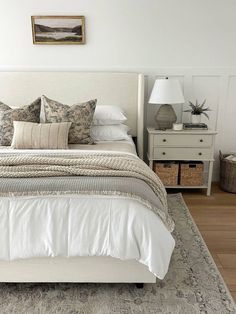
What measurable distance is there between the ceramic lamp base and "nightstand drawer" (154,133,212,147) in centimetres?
16

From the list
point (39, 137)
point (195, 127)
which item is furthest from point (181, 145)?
point (39, 137)

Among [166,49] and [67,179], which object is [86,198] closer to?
[67,179]

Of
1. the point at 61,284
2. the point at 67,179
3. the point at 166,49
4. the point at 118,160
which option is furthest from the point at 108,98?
the point at 61,284

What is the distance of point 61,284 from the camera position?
1.94m

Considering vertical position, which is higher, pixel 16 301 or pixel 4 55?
pixel 4 55

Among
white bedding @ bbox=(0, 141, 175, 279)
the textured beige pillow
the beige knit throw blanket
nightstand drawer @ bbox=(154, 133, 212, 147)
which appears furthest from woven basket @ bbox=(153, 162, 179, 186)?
white bedding @ bbox=(0, 141, 175, 279)

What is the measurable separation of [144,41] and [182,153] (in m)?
1.29

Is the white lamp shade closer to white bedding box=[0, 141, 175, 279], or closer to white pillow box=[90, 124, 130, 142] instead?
white pillow box=[90, 124, 130, 142]

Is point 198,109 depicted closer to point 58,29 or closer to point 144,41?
point 144,41

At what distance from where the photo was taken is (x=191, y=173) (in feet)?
10.9

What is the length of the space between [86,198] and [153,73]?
2.22 m

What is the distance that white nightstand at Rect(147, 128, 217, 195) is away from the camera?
325 cm

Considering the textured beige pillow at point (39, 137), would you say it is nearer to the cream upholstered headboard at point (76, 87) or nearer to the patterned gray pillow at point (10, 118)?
the patterned gray pillow at point (10, 118)

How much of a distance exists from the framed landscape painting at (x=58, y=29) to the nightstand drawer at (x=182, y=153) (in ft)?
4.76
